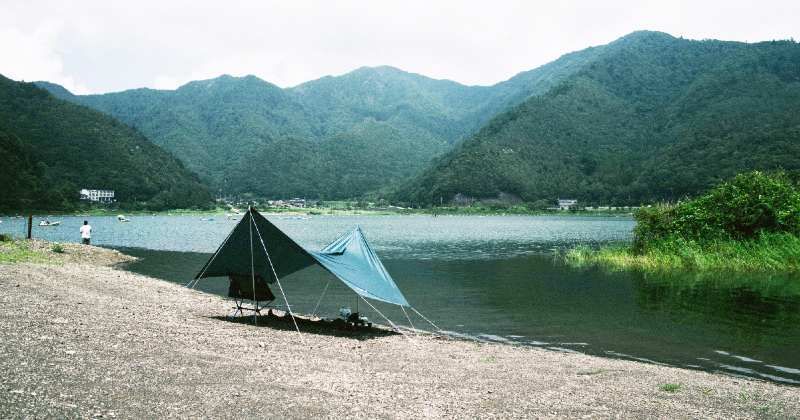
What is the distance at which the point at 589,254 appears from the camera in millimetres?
41312

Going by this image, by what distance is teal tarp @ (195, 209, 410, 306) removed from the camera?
15.5m

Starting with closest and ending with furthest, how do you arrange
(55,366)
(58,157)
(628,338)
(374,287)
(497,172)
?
(55,366)
(374,287)
(628,338)
(58,157)
(497,172)

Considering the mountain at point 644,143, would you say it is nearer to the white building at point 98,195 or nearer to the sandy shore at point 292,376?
the white building at point 98,195

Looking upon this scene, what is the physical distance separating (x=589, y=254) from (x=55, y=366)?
37.7 m

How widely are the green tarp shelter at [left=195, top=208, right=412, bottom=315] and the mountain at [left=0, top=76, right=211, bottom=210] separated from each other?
120209 mm

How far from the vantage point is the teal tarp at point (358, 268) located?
15.3m

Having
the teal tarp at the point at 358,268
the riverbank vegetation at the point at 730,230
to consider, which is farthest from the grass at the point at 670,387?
the riverbank vegetation at the point at 730,230

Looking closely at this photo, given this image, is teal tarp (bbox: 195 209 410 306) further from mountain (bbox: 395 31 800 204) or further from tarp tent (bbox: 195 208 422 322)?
mountain (bbox: 395 31 800 204)

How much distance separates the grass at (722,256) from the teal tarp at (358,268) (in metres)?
21.9

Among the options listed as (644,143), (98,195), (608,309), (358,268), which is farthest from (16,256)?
(644,143)

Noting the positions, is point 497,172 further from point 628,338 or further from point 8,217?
point 628,338

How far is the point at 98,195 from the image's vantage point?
491 feet

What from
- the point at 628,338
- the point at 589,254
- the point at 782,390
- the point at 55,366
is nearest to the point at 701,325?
the point at 628,338

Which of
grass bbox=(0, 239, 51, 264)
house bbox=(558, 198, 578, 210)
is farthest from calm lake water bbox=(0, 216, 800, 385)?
house bbox=(558, 198, 578, 210)
